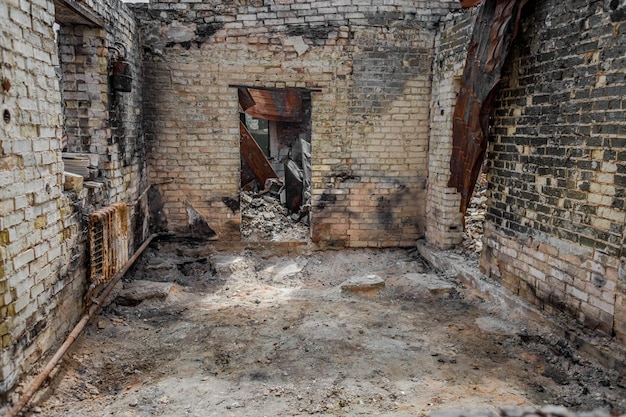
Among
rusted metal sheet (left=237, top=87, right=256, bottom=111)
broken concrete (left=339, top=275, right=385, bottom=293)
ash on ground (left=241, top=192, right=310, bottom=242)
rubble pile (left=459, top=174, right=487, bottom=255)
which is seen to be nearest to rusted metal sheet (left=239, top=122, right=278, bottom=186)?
ash on ground (left=241, top=192, right=310, bottom=242)

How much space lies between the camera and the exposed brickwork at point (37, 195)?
319 cm

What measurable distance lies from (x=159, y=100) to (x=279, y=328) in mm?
4113

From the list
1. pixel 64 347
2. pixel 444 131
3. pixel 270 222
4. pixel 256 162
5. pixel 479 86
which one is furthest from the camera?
pixel 256 162

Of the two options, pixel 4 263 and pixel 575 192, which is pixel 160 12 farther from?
pixel 575 192

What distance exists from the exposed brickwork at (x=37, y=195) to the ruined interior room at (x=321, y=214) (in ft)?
0.07

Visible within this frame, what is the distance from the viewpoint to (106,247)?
4.72 meters

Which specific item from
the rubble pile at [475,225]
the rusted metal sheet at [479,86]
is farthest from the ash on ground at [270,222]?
the rusted metal sheet at [479,86]

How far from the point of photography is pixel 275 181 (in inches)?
371

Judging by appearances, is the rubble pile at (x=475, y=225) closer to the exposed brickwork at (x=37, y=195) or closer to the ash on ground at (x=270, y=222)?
the ash on ground at (x=270, y=222)

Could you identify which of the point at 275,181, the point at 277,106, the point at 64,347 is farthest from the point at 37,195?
the point at 277,106

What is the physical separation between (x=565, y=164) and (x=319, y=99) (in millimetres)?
3802

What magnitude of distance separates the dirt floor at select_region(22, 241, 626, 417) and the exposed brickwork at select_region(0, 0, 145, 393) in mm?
453

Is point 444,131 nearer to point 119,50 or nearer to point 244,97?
point 244,97

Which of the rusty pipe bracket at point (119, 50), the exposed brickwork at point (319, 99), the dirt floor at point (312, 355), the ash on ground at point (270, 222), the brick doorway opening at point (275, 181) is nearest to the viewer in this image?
the dirt floor at point (312, 355)
